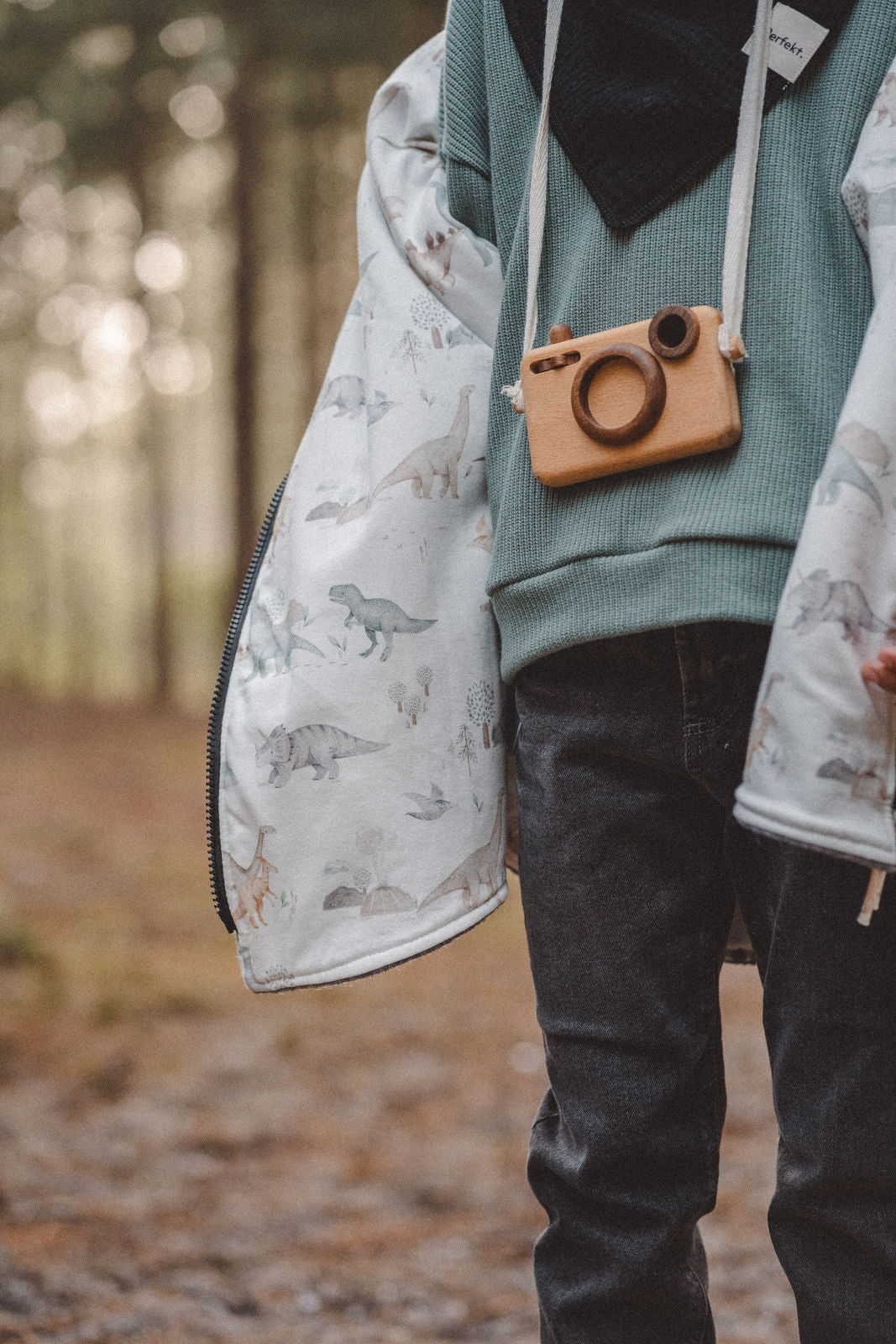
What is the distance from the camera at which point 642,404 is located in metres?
0.88

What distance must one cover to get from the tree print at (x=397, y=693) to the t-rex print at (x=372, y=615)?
0.02 m

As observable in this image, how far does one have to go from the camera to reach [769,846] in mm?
890

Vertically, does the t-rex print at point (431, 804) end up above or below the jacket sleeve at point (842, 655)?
below

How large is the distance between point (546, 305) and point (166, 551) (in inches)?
403

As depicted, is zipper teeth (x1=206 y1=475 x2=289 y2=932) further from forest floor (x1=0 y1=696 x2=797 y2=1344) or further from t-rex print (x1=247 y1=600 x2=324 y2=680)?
forest floor (x1=0 y1=696 x2=797 y2=1344)

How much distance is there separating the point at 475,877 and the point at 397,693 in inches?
7.2

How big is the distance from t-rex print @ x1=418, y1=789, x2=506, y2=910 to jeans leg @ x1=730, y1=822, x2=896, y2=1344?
26 centimetres

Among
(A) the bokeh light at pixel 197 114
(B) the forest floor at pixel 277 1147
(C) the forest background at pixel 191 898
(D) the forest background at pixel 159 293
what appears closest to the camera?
(B) the forest floor at pixel 277 1147

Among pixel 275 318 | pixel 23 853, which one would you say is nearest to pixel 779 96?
pixel 23 853

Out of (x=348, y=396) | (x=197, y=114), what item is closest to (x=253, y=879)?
(x=348, y=396)

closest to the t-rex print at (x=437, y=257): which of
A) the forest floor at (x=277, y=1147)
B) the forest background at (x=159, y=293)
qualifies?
the forest floor at (x=277, y=1147)

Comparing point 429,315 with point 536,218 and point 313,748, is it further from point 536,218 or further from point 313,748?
point 313,748

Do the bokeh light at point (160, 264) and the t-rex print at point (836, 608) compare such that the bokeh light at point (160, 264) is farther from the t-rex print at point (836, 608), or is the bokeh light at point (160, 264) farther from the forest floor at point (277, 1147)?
the t-rex print at point (836, 608)

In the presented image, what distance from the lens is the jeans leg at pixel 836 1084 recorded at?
84 cm
